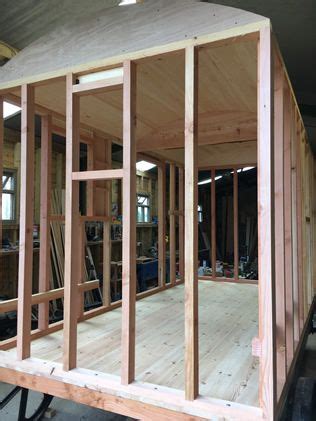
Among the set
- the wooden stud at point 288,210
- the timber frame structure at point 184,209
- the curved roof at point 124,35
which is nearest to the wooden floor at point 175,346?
the timber frame structure at point 184,209

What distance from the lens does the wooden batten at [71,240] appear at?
79.6 inches

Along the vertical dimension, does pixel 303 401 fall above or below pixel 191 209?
below

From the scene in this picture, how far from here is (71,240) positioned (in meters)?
2.04

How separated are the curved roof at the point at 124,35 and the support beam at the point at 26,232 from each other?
22cm

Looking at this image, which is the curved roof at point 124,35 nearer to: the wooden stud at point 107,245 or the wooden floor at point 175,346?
the wooden stud at point 107,245

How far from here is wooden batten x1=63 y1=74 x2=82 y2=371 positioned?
202cm

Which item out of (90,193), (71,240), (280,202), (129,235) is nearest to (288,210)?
(280,202)

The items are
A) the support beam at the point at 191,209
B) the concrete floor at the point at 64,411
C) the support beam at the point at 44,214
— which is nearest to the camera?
the support beam at the point at 191,209

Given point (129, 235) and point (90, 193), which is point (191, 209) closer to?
point (129, 235)

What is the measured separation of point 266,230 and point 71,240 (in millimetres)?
1130

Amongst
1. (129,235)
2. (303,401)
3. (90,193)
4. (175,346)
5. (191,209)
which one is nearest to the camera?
(191,209)

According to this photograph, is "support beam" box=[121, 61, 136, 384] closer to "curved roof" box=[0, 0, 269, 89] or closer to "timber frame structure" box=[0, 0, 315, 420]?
"timber frame structure" box=[0, 0, 315, 420]

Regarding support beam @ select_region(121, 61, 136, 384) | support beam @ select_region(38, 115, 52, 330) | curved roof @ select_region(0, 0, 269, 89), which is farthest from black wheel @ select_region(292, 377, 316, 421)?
curved roof @ select_region(0, 0, 269, 89)

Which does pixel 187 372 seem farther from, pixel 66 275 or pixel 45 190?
pixel 45 190
